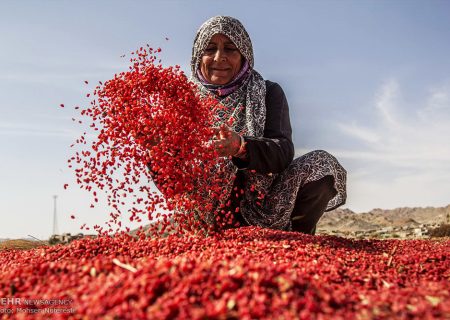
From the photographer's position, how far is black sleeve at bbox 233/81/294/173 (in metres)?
5.58

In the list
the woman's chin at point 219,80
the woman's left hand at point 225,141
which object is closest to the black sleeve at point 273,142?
the woman's left hand at point 225,141

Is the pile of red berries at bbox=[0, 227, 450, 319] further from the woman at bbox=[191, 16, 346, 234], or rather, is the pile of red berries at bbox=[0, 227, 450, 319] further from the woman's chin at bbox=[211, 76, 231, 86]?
the woman's chin at bbox=[211, 76, 231, 86]

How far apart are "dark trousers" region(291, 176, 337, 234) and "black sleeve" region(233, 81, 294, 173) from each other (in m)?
0.52

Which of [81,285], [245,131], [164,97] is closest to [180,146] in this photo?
[164,97]

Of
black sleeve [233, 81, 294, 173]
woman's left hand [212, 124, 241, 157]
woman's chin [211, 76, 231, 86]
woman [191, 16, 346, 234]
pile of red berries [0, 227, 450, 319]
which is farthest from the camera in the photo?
woman's chin [211, 76, 231, 86]

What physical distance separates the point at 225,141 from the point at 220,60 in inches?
66.4

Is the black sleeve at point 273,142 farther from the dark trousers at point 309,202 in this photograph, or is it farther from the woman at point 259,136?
the dark trousers at point 309,202

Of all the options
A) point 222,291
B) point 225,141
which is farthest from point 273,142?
point 222,291

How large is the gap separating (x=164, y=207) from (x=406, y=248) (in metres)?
2.97

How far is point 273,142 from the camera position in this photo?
19.1 feet

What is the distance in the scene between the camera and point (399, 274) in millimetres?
3895

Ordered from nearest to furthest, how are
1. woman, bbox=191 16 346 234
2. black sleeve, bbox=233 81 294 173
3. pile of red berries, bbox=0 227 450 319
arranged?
pile of red berries, bbox=0 227 450 319, black sleeve, bbox=233 81 294 173, woman, bbox=191 16 346 234

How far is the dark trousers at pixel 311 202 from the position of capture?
627cm

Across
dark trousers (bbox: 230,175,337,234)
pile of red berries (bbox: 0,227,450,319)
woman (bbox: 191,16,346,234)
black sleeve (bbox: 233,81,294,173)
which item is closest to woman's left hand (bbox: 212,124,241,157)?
black sleeve (bbox: 233,81,294,173)
